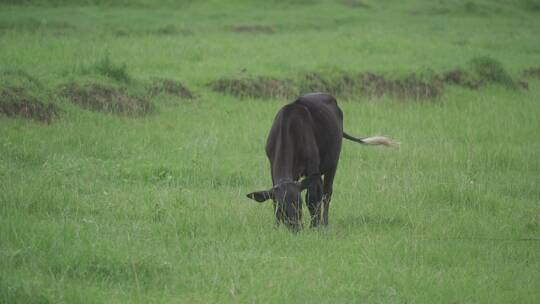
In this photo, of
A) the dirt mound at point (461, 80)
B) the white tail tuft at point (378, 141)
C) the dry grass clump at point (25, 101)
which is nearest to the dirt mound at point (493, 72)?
the dirt mound at point (461, 80)

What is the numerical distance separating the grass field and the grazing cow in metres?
0.25

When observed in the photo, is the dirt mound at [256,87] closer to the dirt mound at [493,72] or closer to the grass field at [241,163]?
the grass field at [241,163]

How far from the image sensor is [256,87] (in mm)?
14055

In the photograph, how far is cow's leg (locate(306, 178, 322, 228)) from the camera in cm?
717

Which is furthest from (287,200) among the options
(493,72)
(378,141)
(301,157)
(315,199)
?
(493,72)

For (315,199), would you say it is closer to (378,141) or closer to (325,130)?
(325,130)

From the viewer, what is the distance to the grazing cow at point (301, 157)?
6699 millimetres

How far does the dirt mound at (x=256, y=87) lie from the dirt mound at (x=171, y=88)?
23.2 inches

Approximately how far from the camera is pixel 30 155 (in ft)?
29.9

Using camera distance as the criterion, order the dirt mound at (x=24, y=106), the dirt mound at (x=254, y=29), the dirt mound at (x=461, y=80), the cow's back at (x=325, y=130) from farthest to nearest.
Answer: the dirt mound at (x=254, y=29)
the dirt mound at (x=461, y=80)
the dirt mound at (x=24, y=106)
the cow's back at (x=325, y=130)

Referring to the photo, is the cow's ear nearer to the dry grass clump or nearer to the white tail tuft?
the white tail tuft

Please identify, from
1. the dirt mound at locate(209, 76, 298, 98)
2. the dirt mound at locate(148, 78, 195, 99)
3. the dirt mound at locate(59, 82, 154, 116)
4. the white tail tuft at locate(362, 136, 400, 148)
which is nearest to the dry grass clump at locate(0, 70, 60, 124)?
the dirt mound at locate(59, 82, 154, 116)

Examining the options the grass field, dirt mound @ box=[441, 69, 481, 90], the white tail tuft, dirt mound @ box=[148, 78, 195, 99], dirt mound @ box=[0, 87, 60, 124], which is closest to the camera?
the grass field

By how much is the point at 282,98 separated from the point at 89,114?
3.75 m
